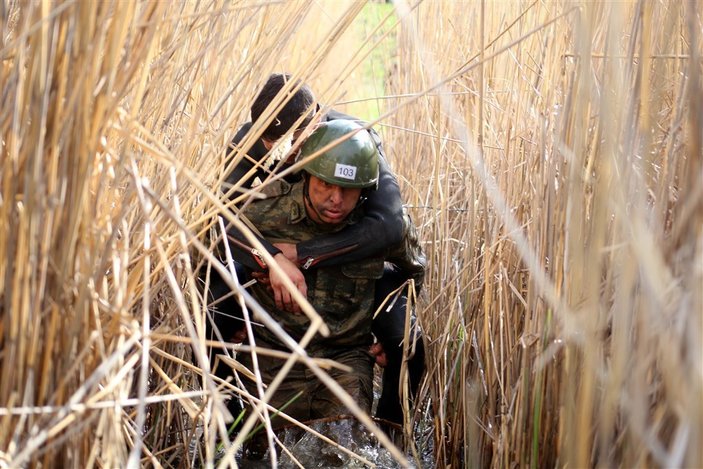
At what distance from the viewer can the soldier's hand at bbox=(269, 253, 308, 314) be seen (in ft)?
10.0

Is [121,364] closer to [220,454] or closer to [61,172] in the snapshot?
[61,172]

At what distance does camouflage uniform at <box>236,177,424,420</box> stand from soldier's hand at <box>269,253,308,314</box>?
0.13 m

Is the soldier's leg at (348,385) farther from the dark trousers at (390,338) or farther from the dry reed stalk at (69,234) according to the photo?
the dry reed stalk at (69,234)

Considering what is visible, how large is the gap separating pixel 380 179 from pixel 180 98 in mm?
1309

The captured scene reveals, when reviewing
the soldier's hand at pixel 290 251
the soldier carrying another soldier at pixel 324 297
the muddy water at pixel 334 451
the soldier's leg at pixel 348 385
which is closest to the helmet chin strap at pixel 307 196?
the soldier carrying another soldier at pixel 324 297

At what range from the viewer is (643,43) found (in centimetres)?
148

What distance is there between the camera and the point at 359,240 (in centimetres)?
318

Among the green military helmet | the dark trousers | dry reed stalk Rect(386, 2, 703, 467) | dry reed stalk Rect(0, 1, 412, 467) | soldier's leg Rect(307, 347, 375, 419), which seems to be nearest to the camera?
dry reed stalk Rect(386, 2, 703, 467)

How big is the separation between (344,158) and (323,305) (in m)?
0.57

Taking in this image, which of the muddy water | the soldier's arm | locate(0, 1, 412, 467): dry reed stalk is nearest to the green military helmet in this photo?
the soldier's arm

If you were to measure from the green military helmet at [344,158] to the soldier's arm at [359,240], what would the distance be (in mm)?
123

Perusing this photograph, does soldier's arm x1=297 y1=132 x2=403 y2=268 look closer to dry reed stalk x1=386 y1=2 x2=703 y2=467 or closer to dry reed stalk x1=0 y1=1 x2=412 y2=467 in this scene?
dry reed stalk x1=386 y1=2 x2=703 y2=467

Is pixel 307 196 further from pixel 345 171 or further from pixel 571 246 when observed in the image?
pixel 571 246

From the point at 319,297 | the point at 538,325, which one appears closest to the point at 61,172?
the point at 538,325
